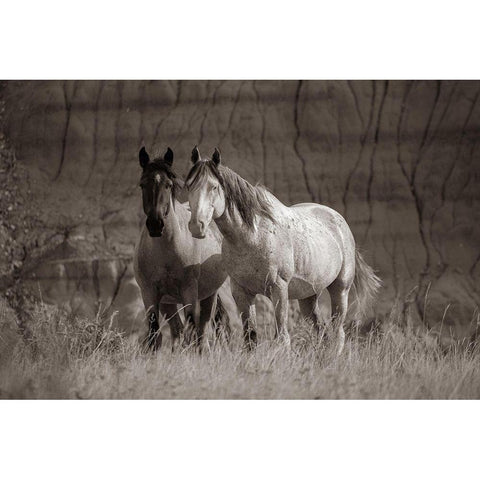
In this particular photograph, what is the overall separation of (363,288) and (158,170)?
1924 millimetres

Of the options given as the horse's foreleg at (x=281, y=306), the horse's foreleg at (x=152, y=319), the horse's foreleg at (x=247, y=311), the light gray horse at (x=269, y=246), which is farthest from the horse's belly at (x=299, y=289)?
the horse's foreleg at (x=152, y=319)

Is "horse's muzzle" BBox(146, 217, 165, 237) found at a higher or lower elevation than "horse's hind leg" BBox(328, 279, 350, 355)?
higher

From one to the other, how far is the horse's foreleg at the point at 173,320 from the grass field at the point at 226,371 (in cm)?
10

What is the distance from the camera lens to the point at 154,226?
635cm

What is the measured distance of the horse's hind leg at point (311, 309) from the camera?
698 cm

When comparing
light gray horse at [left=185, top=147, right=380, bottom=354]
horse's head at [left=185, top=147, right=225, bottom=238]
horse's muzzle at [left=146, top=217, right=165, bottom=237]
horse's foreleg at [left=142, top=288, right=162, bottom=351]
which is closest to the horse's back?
light gray horse at [left=185, top=147, right=380, bottom=354]

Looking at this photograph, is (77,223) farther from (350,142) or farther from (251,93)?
(350,142)

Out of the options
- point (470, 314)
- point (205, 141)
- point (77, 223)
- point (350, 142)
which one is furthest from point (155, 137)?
point (470, 314)

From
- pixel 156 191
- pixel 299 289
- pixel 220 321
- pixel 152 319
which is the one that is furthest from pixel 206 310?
pixel 156 191

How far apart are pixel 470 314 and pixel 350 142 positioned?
1.60m

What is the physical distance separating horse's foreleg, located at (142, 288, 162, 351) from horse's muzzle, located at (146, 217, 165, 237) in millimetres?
456

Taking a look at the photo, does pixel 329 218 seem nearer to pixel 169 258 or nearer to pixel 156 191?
pixel 169 258

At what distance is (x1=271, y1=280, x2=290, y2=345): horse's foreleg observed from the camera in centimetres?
632

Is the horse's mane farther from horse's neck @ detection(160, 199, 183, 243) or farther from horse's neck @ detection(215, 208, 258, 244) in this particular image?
horse's neck @ detection(160, 199, 183, 243)
